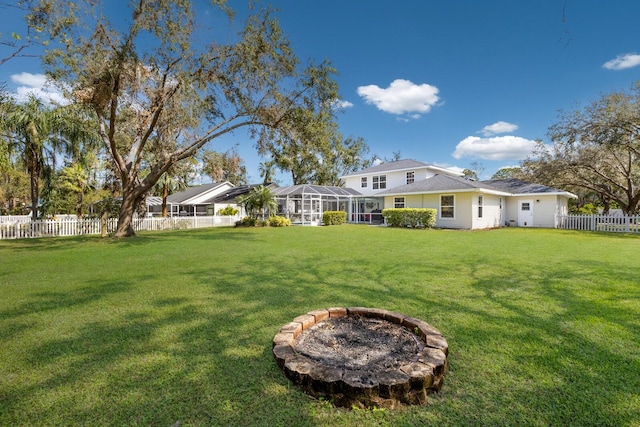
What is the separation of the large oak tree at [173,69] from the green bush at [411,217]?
9.41 meters

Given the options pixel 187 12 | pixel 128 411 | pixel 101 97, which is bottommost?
pixel 128 411

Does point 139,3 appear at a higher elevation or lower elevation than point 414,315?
higher

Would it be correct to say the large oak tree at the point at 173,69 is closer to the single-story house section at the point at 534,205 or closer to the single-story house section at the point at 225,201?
the single-story house section at the point at 225,201

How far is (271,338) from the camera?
10.8 ft

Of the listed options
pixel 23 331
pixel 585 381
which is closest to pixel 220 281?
pixel 23 331

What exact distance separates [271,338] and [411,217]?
1653 centimetres

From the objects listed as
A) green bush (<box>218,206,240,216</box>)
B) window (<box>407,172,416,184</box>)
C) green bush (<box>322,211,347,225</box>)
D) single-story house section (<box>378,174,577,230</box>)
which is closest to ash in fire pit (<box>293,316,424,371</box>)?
single-story house section (<box>378,174,577,230</box>)

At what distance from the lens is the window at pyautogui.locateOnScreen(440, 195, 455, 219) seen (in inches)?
726

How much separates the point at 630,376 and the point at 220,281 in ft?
18.4

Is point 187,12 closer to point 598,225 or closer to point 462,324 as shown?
point 462,324

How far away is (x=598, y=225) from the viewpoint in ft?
56.6

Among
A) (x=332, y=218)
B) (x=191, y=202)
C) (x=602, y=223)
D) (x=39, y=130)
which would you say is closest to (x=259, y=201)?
(x=332, y=218)

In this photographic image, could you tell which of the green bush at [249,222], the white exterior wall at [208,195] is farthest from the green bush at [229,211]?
the white exterior wall at [208,195]

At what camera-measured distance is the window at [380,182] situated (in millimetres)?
26703
